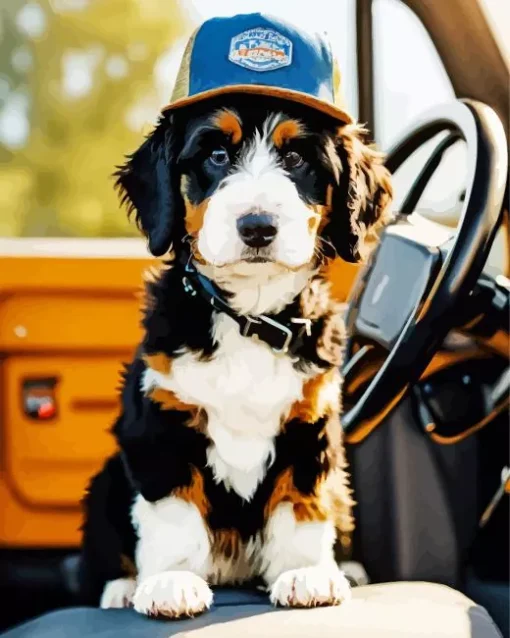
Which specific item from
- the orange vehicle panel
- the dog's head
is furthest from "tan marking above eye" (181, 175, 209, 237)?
the orange vehicle panel

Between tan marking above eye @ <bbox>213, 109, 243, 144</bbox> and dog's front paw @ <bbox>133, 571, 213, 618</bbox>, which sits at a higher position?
tan marking above eye @ <bbox>213, 109, 243, 144</bbox>

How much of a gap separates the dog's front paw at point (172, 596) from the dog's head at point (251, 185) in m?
0.36

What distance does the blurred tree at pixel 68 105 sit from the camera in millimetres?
1253

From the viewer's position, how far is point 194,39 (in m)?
1.11

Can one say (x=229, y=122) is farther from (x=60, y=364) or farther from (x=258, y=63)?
(x=60, y=364)

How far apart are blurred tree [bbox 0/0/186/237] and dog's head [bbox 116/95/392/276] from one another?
0.34 ft

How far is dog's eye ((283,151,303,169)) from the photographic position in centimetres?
111

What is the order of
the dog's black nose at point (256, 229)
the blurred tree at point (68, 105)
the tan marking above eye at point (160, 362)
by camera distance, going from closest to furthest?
the dog's black nose at point (256, 229) → the tan marking above eye at point (160, 362) → the blurred tree at point (68, 105)

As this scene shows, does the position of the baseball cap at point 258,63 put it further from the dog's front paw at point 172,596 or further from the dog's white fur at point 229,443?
the dog's front paw at point 172,596

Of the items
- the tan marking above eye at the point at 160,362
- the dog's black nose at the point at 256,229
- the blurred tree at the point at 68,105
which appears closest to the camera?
the dog's black nose at the point at 256,229

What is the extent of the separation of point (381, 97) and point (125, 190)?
373 mm

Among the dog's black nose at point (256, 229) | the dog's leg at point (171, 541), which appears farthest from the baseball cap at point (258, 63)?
the dog's leg at point (171, 541)

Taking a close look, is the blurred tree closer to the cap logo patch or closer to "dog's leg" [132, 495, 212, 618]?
the cap logo patch

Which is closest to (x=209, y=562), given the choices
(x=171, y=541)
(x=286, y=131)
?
(x=171, y=541)
